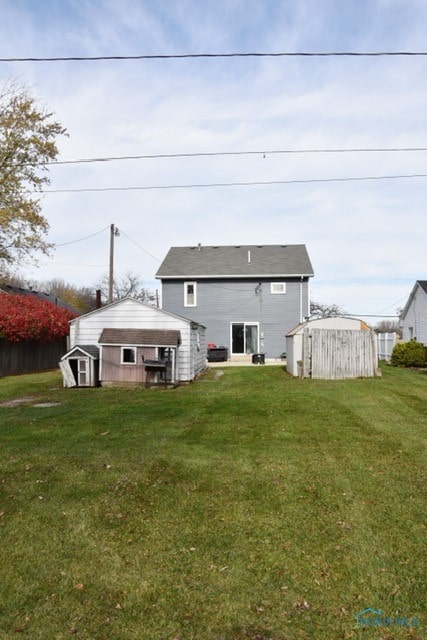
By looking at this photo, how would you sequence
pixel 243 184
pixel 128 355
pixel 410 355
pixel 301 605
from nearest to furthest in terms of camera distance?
1. pixel 301 605
2. pixel 243 184
3. pixel 128 355
4. pixel 410 355

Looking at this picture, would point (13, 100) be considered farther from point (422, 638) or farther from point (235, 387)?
point (422, 638)

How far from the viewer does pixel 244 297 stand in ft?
90.7

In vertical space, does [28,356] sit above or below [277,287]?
below

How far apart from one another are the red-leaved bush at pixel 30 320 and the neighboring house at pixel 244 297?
719cm

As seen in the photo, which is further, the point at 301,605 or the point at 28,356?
the point at 28,356

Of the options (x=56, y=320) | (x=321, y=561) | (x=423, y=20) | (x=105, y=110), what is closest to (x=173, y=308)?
(x=56, y=320)

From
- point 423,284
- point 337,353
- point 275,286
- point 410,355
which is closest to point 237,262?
point 275,286

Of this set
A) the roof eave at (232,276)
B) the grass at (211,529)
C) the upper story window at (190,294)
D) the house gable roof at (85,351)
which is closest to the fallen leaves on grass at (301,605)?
the grass at (211,529)

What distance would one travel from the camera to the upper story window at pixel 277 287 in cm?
2742

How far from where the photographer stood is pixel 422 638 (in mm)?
2801

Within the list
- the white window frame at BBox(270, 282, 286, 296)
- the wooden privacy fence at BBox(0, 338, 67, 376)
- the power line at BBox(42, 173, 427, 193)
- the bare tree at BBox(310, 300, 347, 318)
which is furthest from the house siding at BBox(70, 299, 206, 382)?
the bare tree at BBox(310, 300, 347, 318)

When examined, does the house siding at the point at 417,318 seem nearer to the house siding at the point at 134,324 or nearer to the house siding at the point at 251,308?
the house siding at the point at 251,308

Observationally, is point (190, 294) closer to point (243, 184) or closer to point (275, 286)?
point (275, 286)

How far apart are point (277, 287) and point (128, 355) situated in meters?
14.7
